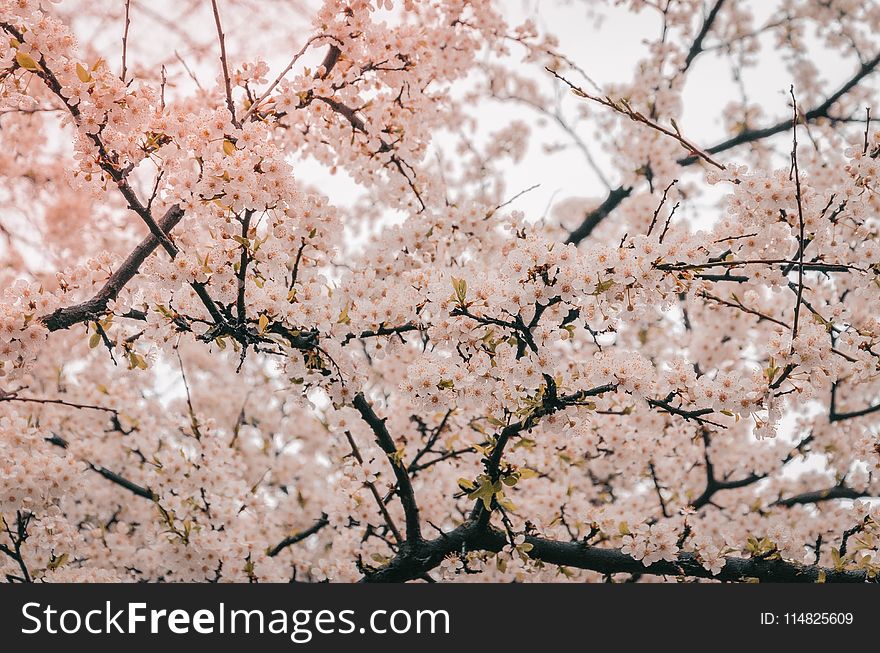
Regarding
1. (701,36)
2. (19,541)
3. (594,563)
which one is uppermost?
(701,36)

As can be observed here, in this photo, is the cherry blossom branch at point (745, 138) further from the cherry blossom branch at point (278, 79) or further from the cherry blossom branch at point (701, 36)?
the cherry blossom branch at point (278, 79)

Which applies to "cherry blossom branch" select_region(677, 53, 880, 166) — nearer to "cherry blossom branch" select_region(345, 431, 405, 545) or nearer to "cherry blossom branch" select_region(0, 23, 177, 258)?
"cherry blossom branch" select_region(345, 431, 405, 545)

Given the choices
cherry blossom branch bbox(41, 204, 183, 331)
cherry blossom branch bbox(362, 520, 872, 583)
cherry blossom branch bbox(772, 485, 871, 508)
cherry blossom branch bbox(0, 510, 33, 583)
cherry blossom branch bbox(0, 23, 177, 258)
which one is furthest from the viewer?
cherry blossom branch bbox(772, 485, 871, 508)

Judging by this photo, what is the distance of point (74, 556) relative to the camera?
4883 mm

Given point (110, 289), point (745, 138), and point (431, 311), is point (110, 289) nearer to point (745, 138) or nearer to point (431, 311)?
point (431, 311)

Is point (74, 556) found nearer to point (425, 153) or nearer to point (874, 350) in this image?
point (425, 153)

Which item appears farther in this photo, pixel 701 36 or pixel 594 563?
pixel 701 36

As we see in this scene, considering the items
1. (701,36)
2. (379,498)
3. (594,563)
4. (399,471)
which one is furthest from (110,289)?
(701,36)

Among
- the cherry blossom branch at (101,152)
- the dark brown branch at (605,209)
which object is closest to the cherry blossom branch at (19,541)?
the cherry blossom branch at (101,152)

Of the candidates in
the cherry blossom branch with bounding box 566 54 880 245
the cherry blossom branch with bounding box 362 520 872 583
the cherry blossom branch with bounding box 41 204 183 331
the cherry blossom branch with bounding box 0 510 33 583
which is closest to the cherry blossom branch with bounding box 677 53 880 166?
the cherry blossom branch with bounding box 566 54 880 245

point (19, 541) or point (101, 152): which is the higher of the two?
point (101, 152)
